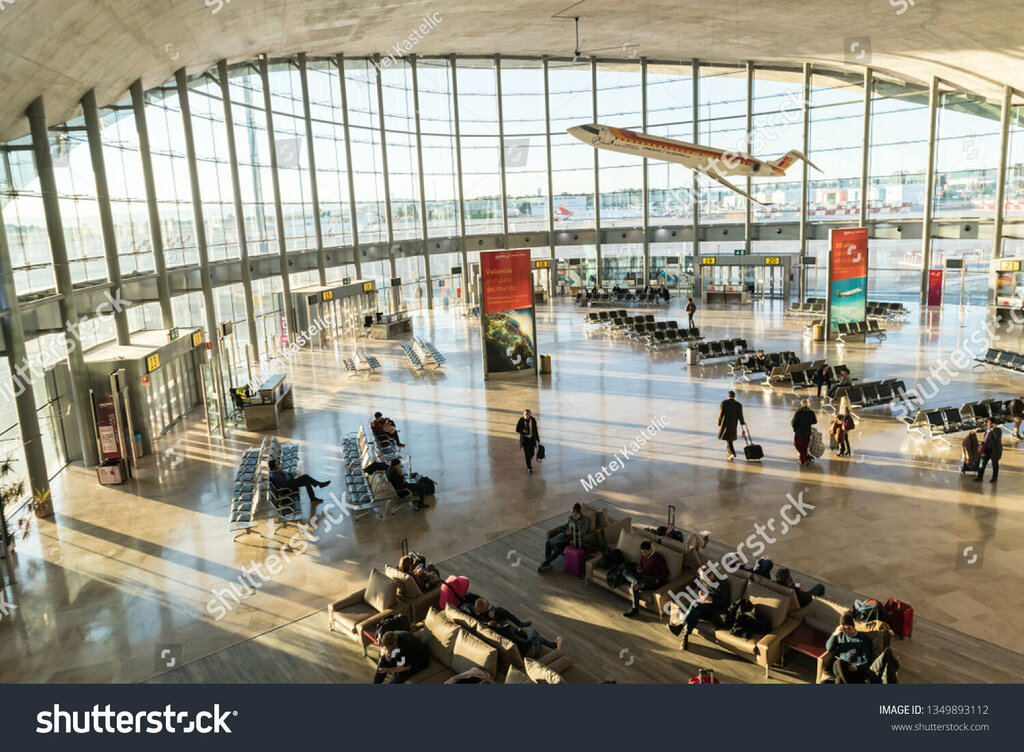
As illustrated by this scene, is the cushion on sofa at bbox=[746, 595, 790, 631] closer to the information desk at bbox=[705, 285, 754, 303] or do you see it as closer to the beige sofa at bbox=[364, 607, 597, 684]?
the beige sofa at bbox=[364, 607, 597, 684]

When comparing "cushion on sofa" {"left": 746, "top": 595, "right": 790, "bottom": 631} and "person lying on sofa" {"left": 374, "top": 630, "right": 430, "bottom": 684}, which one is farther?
"cushion on sofa" {"left": 746, "top": 595, "right": 790, "bottom": 631}

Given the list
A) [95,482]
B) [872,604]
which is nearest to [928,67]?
[872,604]

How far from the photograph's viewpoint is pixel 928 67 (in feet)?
89.0

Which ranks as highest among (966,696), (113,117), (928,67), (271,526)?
(928,67)

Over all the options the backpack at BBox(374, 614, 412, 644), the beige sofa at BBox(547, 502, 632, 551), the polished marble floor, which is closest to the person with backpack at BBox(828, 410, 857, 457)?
the polished marble floor

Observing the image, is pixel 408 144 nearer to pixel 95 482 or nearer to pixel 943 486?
pixel 95 482

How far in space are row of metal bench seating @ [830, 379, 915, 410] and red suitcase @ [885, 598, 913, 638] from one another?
8.50 meters

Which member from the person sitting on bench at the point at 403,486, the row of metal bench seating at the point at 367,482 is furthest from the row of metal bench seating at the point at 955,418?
the row of metal bench seating at the point at 367,482

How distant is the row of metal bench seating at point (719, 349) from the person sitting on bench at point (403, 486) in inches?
480

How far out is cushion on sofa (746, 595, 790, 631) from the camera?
6895 millimetres

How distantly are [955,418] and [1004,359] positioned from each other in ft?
20.0

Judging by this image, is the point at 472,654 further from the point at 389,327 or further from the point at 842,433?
the point at 389,327

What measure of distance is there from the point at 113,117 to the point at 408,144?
1871 centimetres

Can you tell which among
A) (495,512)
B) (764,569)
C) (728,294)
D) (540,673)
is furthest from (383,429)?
(728,294)
